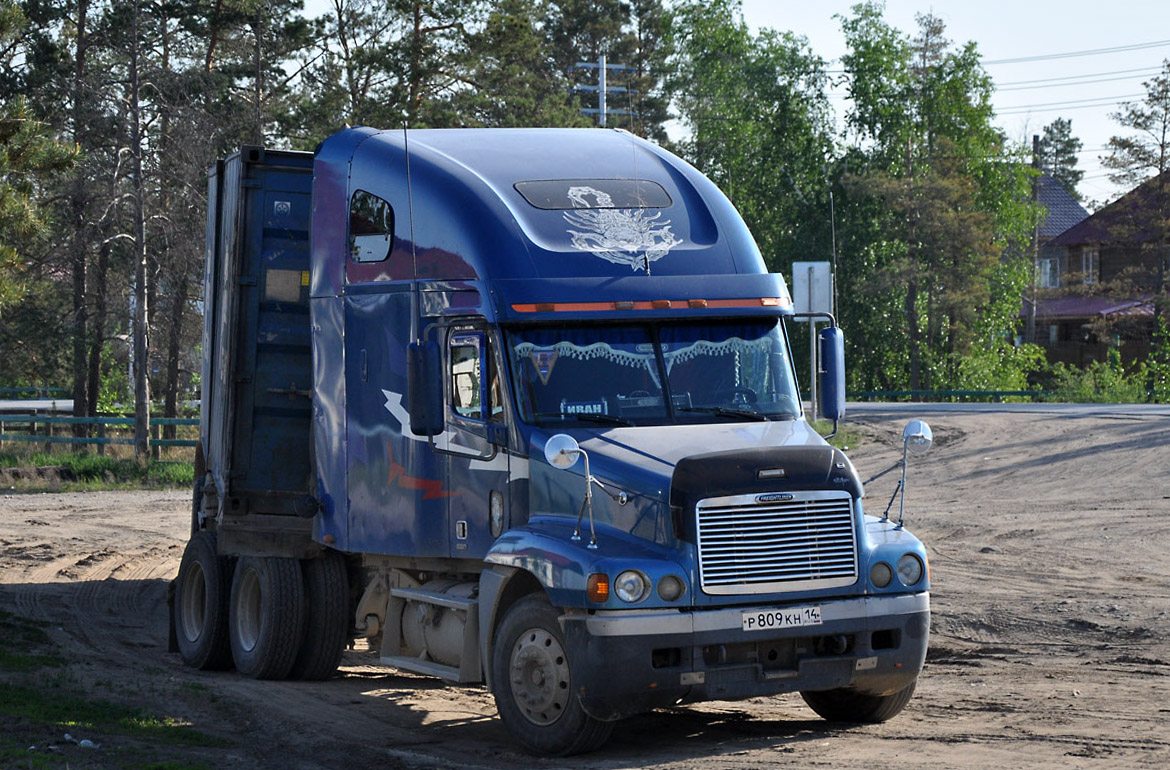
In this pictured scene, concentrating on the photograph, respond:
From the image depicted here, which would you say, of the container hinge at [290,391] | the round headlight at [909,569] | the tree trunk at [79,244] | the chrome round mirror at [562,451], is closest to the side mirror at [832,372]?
the round headlight at [909,569]

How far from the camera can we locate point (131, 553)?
21.3 metres

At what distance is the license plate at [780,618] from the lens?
856 centimetres

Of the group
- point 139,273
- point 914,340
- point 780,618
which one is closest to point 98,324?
point 139,273

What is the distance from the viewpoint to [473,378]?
386 inches

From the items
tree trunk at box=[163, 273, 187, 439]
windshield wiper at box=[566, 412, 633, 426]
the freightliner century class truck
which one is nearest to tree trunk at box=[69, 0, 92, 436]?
tree trunk at box=[163, 273, 187, 439]

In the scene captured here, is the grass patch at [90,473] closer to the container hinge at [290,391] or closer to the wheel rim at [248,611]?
the wheel rim at [248,611]

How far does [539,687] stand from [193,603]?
5553mm

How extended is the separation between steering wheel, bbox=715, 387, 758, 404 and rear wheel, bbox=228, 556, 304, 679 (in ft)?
13.7

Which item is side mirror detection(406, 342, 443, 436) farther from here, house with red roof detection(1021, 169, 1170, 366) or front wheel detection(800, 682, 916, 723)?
house with red roof detection(1021, 169, 1170, 366)

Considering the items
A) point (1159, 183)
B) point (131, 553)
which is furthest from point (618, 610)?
point (1159, 183)

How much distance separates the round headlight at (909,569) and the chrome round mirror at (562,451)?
6.79 feet

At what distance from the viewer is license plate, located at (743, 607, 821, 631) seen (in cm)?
856

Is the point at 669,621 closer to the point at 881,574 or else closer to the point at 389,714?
the point at 881,574

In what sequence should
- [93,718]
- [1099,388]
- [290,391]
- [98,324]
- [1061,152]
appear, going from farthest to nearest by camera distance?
[1061,152] → [1099,388] → [98,324] → [290,391] → [93,718]
